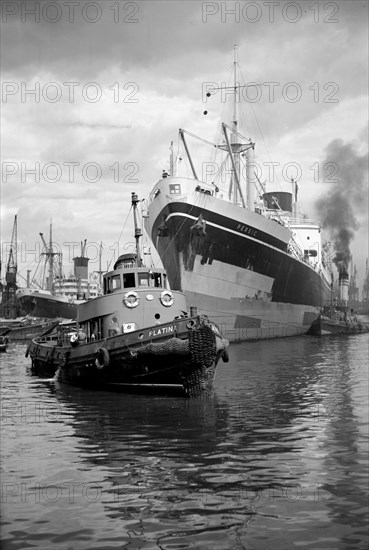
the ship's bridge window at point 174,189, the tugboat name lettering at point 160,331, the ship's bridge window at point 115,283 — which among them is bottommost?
the tugboat name lettering at point 160,331

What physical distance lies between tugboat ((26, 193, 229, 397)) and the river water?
111cm

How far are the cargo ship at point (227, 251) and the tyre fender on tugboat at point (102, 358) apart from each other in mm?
23915

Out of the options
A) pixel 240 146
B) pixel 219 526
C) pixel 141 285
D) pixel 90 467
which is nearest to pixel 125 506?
pixel 219 526

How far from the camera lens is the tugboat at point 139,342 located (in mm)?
22016

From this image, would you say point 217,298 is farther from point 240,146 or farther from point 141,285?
point 141,285

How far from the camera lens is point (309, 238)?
8338cm

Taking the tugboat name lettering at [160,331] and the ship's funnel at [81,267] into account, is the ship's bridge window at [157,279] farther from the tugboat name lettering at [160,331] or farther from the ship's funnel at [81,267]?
the ship's funnel at [81,267]

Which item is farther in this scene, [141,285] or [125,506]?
[141,285]

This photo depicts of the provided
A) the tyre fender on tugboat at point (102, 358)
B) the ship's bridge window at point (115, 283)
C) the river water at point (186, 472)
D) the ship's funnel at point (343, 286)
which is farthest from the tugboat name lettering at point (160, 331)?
the ship's funnel at point (343, 286)

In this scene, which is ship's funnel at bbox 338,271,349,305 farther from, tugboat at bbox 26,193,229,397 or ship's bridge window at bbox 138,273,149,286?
ship's bridge window at bbox 138,273,149,286

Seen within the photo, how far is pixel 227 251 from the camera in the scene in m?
50.3

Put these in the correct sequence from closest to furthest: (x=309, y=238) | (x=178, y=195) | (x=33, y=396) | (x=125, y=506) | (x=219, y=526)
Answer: (x=219, y=526)
(x=125, y=506)
(x=33, y=396)
(x=178, y=195)
(x=309, y=238)

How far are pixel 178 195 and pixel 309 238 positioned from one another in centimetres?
3956

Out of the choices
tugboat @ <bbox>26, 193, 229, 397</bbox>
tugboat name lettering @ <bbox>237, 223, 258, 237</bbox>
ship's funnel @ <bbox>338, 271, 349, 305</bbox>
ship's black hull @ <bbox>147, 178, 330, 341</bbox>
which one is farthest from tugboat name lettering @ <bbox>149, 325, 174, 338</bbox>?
ship's funnel @ <bbox>338, 271, 349, 305</bbox>
